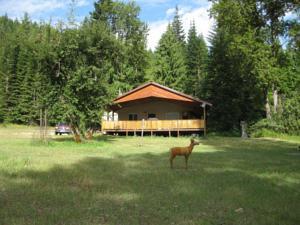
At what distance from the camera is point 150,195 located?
772 cm

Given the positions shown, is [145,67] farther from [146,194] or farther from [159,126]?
[146,194]

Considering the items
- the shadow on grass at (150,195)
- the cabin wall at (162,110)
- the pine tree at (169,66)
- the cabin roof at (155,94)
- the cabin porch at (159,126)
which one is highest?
the pine tree at (169,66)

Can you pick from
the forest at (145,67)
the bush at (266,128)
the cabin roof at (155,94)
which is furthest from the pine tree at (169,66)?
the bush at (266,128)

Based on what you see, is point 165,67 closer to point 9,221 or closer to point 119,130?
point 119,130

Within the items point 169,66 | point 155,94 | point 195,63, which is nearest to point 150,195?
point 155,94

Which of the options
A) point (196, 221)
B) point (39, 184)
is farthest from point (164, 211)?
point (39, 184)

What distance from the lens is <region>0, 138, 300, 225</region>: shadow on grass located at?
6051mm

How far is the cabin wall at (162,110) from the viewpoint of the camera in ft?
131

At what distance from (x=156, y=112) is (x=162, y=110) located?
639 mm

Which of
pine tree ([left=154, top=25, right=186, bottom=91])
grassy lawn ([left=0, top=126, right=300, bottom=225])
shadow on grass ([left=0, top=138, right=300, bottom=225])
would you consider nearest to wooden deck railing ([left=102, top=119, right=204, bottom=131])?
pine tree ([left=154, top=25, right=186, bottom=91])

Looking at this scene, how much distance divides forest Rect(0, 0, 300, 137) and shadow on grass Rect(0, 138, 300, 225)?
37.5 ft

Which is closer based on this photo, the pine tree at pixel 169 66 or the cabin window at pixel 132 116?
the cabin window at pixel 132 116

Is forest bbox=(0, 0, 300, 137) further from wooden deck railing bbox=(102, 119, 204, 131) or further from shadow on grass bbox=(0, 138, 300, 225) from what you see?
shadow on grass bbox=(0, 138, 300, 225)

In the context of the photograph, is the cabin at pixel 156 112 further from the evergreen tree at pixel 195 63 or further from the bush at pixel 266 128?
the evergreen tree at pixel 195 63
